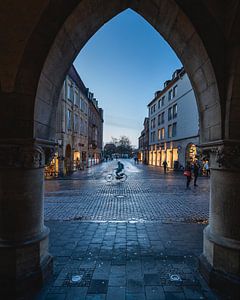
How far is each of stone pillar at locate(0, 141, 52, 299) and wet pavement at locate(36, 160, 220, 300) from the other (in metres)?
0.42

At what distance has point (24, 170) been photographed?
11.7ft

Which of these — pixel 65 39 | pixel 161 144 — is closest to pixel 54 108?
pixel 65 39

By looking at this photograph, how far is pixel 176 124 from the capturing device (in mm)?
34656

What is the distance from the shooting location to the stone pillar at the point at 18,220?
346 centimetres

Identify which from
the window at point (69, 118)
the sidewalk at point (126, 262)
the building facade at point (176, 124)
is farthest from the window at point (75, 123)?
the sidewalk at point (126, 262)

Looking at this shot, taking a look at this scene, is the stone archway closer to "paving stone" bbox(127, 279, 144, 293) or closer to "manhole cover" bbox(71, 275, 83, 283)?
"manhole cover" bbox(71, 275, 83, 283)

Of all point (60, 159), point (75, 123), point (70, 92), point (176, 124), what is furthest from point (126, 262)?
point (176, 124)

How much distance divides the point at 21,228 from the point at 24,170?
3.09 feet

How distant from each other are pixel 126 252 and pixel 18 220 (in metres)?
2.60

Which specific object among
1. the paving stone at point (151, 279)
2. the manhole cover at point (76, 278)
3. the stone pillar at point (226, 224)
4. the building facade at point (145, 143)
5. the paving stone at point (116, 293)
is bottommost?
the manhole cover at point (76, 278)

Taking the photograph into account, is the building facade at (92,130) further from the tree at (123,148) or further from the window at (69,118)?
the tree at (123,148)

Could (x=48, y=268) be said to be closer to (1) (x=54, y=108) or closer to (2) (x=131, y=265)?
(2) (x=131, y=265)

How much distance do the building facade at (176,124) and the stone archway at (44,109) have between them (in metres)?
20.9

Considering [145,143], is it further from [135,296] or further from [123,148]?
[135,296]
